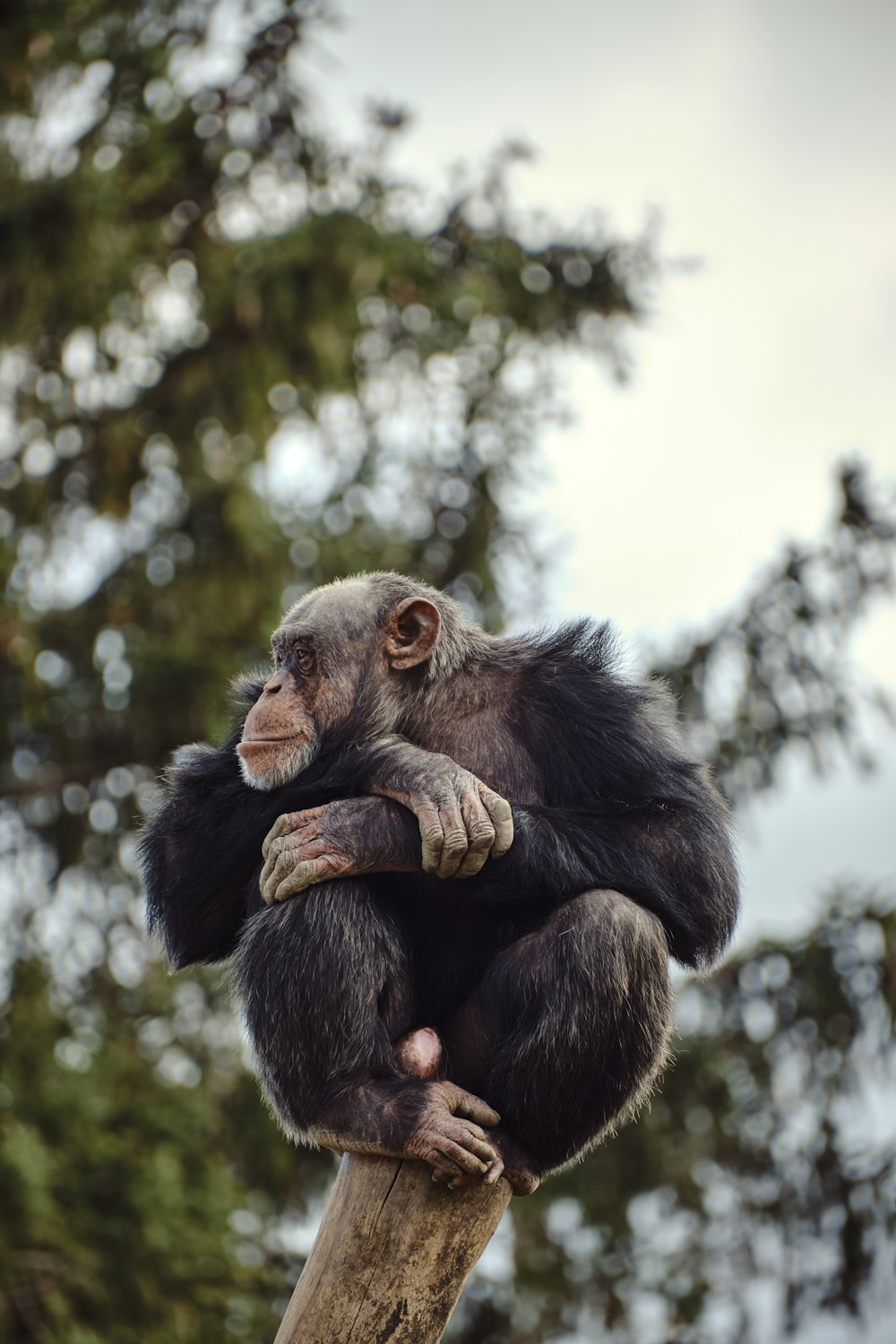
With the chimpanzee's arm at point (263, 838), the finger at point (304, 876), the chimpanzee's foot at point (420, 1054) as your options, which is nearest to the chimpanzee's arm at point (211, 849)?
the chimpanzee's arm at point (263, 838)

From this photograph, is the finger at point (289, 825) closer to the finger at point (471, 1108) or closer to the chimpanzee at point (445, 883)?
the chimpanzee at point (445, 883)

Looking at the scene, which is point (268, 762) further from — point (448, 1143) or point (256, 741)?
point (448, 1143)

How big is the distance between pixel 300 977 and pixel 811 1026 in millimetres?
6627

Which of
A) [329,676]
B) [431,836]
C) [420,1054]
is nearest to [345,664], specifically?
[329,676]

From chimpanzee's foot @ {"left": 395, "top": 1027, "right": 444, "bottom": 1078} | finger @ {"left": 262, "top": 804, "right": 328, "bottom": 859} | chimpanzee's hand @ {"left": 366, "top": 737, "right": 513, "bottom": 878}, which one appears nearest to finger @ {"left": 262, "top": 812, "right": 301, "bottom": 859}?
finger @ {"left": 262, "top": 804, "right": 328, "bottom": 859}

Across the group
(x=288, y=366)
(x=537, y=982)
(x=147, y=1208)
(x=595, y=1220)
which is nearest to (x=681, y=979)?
(x=595, y=1220)

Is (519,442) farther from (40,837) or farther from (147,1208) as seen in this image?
(147,1208)

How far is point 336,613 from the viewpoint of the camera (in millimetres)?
4055

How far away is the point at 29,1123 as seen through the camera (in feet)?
28.1

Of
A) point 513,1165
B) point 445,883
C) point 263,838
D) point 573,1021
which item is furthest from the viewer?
point 263,838

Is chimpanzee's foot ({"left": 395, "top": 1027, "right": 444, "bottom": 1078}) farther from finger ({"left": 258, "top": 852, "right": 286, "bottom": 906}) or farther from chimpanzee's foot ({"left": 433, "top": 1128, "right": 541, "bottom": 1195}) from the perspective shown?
finger ({"left": 258, "top": 852, "right": 286, "bottom": 906})

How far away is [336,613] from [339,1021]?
1.18 m

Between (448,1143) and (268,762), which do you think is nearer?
(448,1143)

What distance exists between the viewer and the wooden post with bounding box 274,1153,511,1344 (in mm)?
3498
